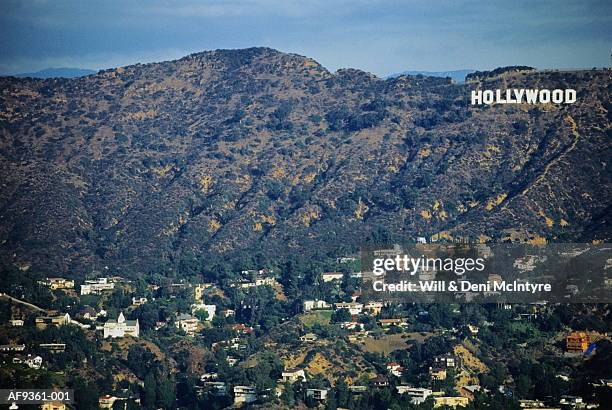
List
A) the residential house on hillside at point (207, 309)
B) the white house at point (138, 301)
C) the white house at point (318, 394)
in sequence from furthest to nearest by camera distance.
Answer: the residential house on hillside at point (207, 309)
the white house at point (138, 301)
the white house at point (318, 394)

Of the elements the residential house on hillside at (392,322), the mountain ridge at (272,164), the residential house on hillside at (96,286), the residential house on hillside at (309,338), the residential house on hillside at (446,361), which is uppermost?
the mountain ridge at (272,164)

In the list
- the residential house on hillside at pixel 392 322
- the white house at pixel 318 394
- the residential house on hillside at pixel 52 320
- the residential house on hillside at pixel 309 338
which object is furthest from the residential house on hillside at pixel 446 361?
the residential house on hillside at pixel 52 320

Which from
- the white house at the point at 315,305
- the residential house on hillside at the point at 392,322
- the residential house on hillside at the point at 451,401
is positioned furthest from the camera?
the white house at the point at 315,305

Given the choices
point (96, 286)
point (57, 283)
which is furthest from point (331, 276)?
point (57, 283)

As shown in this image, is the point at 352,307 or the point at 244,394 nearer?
the point at 244,394

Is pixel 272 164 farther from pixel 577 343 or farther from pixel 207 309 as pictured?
pixel 577 343

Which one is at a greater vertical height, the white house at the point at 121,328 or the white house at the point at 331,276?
the white house at the point at 331,276

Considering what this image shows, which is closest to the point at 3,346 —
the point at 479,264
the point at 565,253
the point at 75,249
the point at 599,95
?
the point at 479,264

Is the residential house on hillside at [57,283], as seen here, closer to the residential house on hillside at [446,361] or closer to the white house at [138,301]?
the white house at [138,301]

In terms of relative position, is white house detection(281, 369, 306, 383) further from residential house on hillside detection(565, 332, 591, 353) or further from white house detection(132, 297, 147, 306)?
white house detection(132, 297, 147, 306)

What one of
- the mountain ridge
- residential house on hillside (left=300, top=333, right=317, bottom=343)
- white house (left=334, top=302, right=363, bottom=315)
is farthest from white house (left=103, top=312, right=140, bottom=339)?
the mountain ridge
